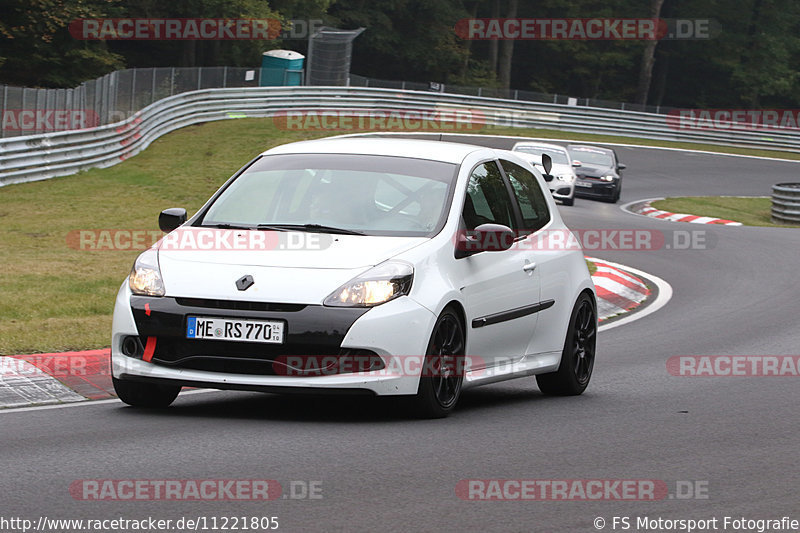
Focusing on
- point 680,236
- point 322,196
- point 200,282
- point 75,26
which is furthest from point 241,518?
point 75,26

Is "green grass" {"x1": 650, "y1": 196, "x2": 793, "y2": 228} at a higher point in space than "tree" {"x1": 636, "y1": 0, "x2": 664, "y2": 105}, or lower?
lower

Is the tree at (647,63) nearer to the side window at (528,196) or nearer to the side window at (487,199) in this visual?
the side window at (528,196)

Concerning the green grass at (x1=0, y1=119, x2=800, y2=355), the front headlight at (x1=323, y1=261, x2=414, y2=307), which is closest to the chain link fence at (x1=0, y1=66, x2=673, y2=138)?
the green grass at (x1=0, y1=119, x2=800, y2=355)

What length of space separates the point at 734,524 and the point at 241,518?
6.59 feet

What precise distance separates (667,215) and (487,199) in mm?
24758

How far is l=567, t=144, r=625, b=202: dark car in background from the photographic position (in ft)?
115

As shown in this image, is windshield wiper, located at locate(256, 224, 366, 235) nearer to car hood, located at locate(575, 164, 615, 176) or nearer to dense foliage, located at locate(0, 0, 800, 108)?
car hood, located at locate(575, 164, 615, 176)

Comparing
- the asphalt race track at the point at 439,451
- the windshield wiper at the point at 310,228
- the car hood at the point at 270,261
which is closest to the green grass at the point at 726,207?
the asphalt race track at the point at 439,451

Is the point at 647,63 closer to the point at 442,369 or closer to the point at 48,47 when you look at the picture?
the point at 48,47

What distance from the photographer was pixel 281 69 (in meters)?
52.7

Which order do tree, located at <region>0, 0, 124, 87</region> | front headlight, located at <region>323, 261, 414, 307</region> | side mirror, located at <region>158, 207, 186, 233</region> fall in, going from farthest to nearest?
tree, located at <region>0, 0, 124, 87</region> < side mirror, located at <region>158, 207, 186, 233</region> < front headlight, located at <region>323, 261, 414, 307</region>

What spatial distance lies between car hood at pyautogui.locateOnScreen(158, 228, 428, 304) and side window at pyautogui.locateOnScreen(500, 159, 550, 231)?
5.22 ft

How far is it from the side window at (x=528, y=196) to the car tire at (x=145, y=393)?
270 cm

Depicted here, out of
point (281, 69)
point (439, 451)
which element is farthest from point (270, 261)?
point (281, 69)
